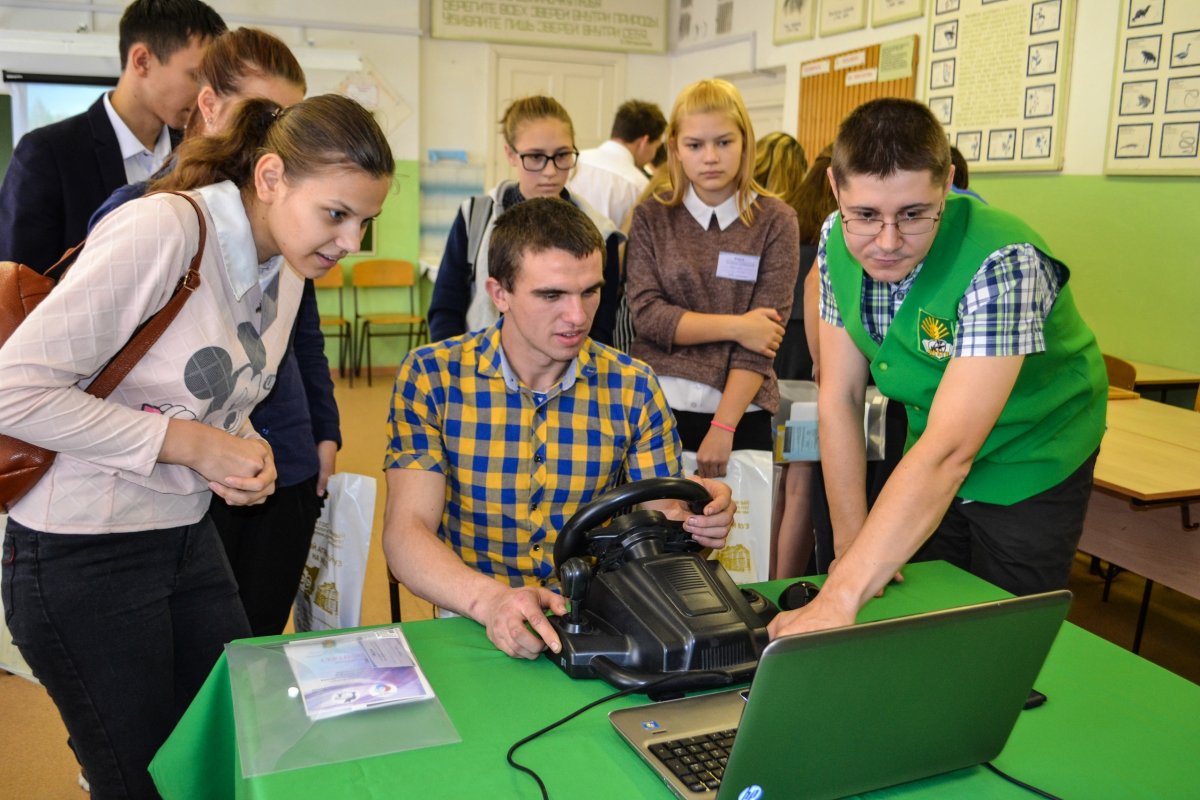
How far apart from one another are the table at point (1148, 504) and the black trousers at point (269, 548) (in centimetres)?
190

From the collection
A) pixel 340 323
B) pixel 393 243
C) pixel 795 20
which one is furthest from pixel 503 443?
pixel 393 243

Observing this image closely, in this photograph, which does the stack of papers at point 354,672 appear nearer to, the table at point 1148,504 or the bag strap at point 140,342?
the bag strap at point 140,342

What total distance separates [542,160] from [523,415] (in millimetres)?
1062

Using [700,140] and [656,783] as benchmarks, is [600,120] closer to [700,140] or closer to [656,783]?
[700,140]

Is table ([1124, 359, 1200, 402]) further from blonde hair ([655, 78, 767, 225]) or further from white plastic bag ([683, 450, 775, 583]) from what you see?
white plastic bag ([683, 450, 775, 583])

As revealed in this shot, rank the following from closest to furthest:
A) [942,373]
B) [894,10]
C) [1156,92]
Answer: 1. [942,373]
2. [1156,92]
3. [894,10]

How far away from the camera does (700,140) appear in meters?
2.47

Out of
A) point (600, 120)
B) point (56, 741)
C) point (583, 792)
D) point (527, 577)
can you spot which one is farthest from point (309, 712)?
point (600, 120)

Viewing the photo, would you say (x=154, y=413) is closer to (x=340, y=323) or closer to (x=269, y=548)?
(x=269, y=548)

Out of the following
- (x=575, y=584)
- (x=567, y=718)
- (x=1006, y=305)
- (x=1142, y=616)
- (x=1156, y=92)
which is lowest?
(x=1142, y=616)

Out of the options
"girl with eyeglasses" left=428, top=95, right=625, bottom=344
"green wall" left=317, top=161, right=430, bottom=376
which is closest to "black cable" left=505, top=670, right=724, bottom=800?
"girl with eyeglasses" left=428, top=95, right=625, bottom=344

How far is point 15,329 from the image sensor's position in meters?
1.19

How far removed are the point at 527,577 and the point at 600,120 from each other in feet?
22.4

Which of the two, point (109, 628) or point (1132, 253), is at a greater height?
point (1132, 253)
